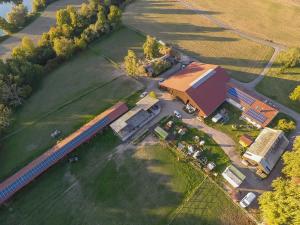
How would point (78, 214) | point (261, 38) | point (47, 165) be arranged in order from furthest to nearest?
point (261, 38) → point (47, 165) → point (78, 214)

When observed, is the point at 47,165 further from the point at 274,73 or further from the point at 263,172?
the point at 274,73

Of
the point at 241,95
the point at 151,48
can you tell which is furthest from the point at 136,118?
the point at 241,95

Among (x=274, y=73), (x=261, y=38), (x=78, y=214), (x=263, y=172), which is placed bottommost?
(x=78, y=214)

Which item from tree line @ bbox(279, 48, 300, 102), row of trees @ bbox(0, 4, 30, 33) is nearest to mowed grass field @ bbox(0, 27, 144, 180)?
row of trees @ bbox(0, 4, 30, 33)

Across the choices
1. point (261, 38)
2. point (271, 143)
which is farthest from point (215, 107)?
point (261, 38)

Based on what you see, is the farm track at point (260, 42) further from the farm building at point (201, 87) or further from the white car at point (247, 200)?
the white car at point (247, 200)

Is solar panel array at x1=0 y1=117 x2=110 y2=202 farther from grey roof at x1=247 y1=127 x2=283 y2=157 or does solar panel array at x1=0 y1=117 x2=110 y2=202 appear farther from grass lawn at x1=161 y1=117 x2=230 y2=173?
grey roof at x1=247 y1=127 x2=283 y2=157

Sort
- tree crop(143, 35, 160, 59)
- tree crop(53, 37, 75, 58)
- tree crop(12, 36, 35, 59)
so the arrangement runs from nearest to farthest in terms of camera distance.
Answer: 1. tree crop(12, 36, 35, 59)
2. tree crop(143, 35, 160, 59)
3. tree crop(53, 37, 75, 58)
